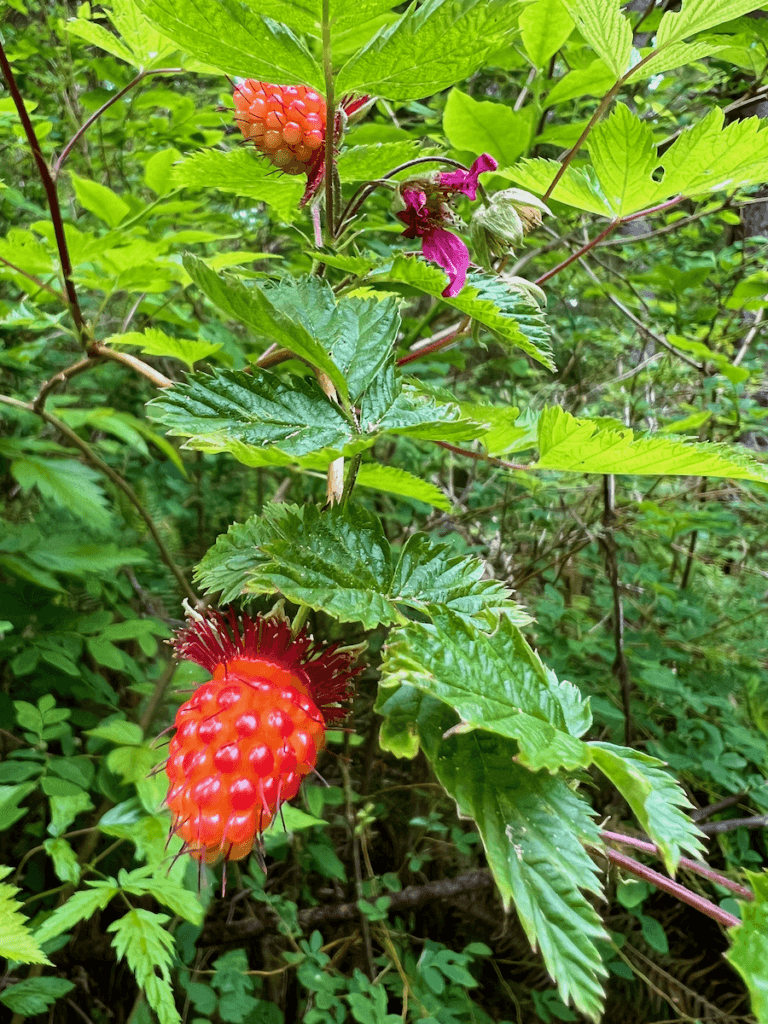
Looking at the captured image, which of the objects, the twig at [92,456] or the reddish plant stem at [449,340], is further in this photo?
the twig at [92,456]

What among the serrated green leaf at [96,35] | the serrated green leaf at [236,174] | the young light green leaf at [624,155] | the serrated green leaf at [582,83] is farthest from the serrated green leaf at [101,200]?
the young light green leaf at [624,155]

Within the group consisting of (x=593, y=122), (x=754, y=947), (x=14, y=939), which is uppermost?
(x=593, y=122)

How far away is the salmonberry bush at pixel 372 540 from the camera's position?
0.28m

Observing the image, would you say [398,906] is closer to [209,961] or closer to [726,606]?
[209,961]

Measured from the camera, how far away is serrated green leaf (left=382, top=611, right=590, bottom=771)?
237mm

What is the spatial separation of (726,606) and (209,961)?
1.18 metres

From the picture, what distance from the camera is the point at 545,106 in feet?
2.22

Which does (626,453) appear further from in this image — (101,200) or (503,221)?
(101,200)

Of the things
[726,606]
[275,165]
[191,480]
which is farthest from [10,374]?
[726,606]

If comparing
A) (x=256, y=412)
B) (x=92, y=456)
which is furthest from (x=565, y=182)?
(x=92, y=456)

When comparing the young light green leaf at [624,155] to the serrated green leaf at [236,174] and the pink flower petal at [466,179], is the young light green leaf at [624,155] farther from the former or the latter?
the serrated green leaf at [236,174]

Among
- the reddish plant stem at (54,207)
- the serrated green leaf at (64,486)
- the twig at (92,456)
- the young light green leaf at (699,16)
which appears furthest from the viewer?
the serrated green leaf at (64,486)

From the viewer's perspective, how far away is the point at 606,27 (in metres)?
0.36

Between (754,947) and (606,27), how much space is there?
1.48ft
